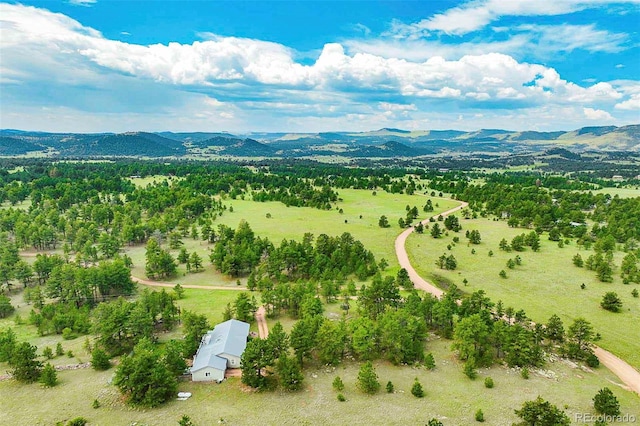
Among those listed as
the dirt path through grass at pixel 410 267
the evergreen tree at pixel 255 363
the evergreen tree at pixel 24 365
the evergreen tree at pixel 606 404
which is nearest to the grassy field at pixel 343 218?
the dirt path through grass at pixel 410 267

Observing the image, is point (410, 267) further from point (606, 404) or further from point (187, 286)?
point (606, 404)

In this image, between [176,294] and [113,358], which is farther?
[176,294]

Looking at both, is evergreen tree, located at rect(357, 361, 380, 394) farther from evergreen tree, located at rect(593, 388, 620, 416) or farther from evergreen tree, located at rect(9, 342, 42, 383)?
evergreen tree, located at rect(9, 342, 42, 383)

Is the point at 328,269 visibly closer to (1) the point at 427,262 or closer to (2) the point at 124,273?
(1) the point at 427,262

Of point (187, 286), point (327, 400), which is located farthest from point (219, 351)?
point (187, 286)

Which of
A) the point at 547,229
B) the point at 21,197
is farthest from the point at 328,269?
the point at 21,197

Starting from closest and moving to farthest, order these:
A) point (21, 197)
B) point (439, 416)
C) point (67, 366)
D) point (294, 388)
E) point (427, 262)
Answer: point (439, 416)
point (294, 388)
point (67, 366)
point (427, 262)
point (21, 197)

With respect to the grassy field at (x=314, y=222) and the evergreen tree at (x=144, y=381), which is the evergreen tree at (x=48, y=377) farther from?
the grassy field at (x=314, y=222)
